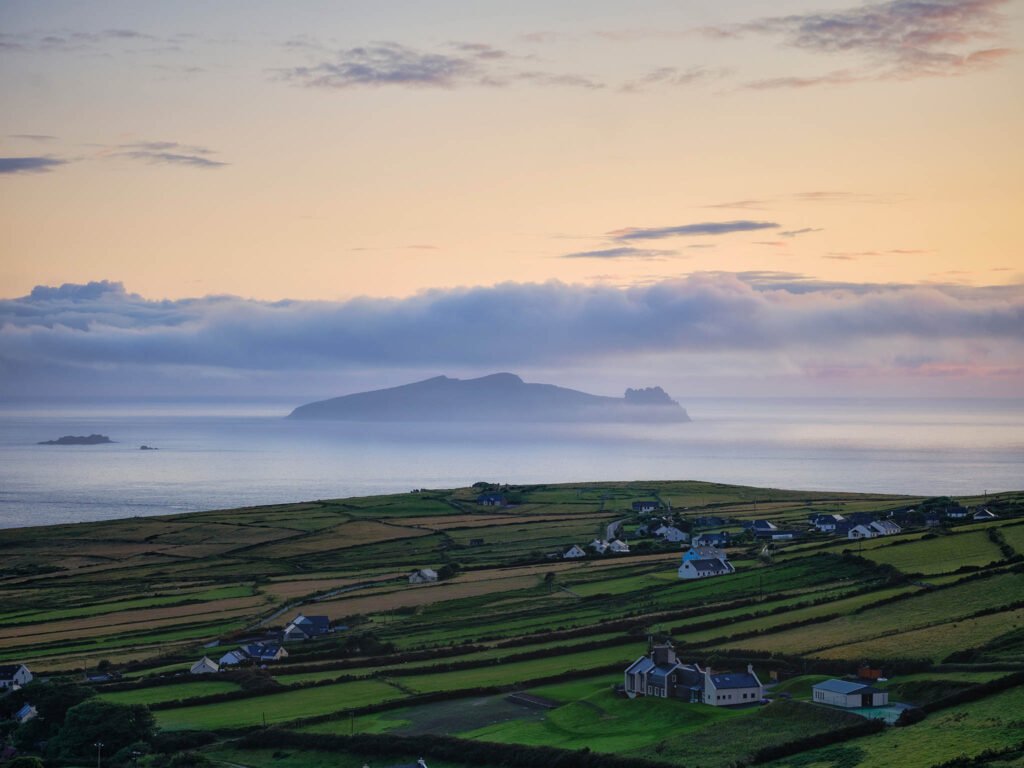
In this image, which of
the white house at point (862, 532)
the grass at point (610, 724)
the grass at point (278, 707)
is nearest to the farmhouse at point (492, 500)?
the white house at point (862, 532)

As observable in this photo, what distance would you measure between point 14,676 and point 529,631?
2310 cm

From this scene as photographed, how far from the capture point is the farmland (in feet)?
127

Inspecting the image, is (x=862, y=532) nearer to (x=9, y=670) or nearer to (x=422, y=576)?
(x=422, y=576)

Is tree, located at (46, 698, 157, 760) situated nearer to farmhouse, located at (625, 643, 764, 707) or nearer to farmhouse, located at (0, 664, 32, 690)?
farmhouse, located at (0, 664, 32, 690)

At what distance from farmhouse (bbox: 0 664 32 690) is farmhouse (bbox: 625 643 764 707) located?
87.0ft

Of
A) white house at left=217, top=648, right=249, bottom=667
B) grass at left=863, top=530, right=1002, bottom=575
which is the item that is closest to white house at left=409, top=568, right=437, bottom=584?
white house at left=217, top=648, right=249, bottom=667

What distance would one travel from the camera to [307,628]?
6209 centimetres

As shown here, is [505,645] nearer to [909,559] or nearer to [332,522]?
[909,559]

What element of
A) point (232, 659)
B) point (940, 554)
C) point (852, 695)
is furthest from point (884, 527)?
point (232, 659)

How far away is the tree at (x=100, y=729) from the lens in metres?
41.8

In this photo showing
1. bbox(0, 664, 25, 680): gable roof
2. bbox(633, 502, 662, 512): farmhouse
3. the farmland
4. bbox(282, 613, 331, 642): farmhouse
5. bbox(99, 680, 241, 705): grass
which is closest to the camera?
the farmland

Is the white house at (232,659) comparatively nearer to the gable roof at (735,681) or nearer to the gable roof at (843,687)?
the gable roof at (735,681)

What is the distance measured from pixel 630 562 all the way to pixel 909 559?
68.1 feet

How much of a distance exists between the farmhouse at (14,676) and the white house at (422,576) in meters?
28.1
